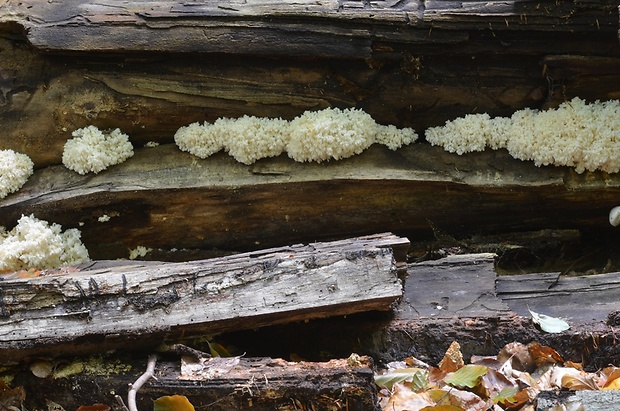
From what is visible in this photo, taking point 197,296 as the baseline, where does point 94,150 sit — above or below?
above

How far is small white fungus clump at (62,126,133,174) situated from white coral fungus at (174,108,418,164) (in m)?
0.53

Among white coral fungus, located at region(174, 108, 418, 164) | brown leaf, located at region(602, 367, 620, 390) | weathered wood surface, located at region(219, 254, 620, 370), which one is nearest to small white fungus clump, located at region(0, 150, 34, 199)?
white coral fungus, located at region(174, 108, 418, 164)

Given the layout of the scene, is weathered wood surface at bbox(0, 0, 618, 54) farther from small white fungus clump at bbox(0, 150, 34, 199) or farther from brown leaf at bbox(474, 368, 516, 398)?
brown leaf at bbox(474, 368, 516, 398)

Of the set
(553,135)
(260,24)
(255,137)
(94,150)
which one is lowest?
(94,150)

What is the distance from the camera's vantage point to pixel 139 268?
15.8 ft

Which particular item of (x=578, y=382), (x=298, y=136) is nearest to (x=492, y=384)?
(x=578, y=382)

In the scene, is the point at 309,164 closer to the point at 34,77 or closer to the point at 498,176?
the point at 498,176

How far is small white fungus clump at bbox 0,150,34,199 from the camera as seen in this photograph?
5711 millimetres

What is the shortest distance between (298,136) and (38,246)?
7.92ft

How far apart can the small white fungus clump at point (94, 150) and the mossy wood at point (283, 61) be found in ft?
0.39

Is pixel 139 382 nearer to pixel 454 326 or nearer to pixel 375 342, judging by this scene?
pixel 375 342

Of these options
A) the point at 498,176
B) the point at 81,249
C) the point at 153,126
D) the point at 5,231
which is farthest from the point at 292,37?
the point at 5,231

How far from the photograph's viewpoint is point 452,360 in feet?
Result: 14.3

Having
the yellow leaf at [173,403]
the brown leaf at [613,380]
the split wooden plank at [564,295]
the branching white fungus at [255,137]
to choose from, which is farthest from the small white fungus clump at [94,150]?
the brown leaf at [613,380]
